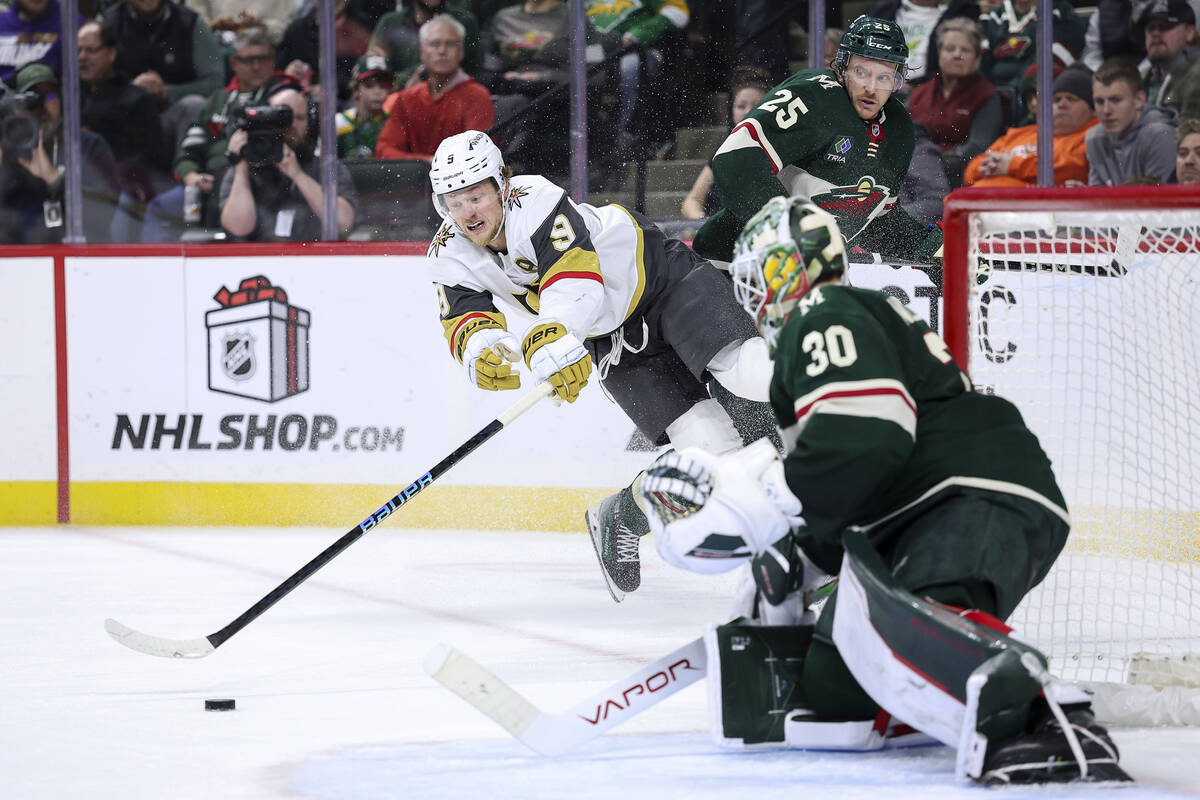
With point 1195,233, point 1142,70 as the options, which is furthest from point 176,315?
point 1195,233

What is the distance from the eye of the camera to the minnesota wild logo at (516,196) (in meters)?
3.30

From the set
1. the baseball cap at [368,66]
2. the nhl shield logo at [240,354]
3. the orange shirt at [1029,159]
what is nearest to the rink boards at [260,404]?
the nhl shield logo at [240,354]

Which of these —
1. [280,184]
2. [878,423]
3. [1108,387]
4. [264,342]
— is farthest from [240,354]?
[878,423]

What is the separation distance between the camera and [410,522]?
500cm

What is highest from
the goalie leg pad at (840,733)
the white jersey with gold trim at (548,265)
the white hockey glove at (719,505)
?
the white jersey with gold trim at (548,265)

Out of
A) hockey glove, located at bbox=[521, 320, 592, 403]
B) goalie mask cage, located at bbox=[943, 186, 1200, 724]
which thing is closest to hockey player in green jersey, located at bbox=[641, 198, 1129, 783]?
goalie mask cage, located at bbox=[943, 186, 1200, 724]

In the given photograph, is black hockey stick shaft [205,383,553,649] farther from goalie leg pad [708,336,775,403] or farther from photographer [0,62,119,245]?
photographer [0,62,119,245]

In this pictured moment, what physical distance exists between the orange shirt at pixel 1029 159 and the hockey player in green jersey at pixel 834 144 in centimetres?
107

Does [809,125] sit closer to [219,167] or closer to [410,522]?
[410,522]

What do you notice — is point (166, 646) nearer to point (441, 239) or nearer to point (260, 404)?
point (441, 239)

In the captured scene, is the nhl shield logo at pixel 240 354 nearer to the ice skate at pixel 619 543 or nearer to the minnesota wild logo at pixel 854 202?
the ice skate at pixel 619 543

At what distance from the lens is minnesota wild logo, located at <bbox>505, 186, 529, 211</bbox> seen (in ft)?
10.8

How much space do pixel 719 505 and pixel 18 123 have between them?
418cm

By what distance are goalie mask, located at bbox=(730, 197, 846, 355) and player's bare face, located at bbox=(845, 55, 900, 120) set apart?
1487mm
